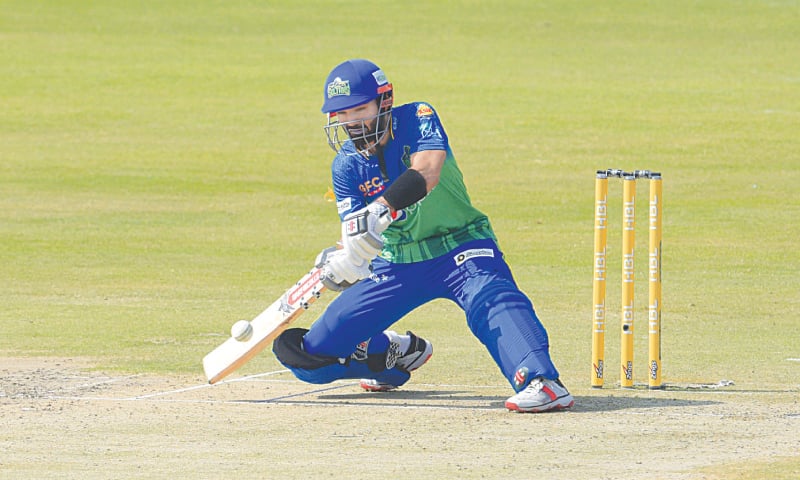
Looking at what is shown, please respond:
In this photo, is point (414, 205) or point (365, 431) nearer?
point (365, 431)

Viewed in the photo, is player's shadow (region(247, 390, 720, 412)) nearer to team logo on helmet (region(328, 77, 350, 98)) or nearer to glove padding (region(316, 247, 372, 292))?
glove padding (region(316, 247, 372, 292))

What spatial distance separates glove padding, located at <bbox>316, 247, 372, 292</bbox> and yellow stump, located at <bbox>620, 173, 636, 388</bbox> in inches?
55.9

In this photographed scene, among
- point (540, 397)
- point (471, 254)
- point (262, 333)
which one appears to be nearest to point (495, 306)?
point (471, 254)

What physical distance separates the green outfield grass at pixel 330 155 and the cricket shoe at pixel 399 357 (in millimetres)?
A: 425

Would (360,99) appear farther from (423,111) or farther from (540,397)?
(540,397)

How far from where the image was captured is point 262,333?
7.72m

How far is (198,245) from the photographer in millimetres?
16438

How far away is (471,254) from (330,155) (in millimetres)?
15121

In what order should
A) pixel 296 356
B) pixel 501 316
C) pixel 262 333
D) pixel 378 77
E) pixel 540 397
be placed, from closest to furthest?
pixel 540 397 < pixel 501 316 < pixel 378 77 < pixel 262 333 < pixel 296 356

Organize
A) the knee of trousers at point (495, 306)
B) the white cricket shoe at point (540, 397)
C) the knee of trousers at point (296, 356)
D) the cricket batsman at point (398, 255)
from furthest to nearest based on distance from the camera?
the knee of trousers at point (296, 356), the knee of trousers at point (495, 306), the cricket batsman at point (398, 255), the white cricket shoe at point (540, 397)

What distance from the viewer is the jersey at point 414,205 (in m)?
7.55

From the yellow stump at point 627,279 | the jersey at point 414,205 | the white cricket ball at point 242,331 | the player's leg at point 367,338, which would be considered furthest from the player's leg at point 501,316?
the white cricket ball at point 242,331

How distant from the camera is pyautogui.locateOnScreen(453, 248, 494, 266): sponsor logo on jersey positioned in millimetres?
7539

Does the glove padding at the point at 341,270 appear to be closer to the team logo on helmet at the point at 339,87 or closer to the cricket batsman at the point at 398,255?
the cricket batsman at the point at 398,255
